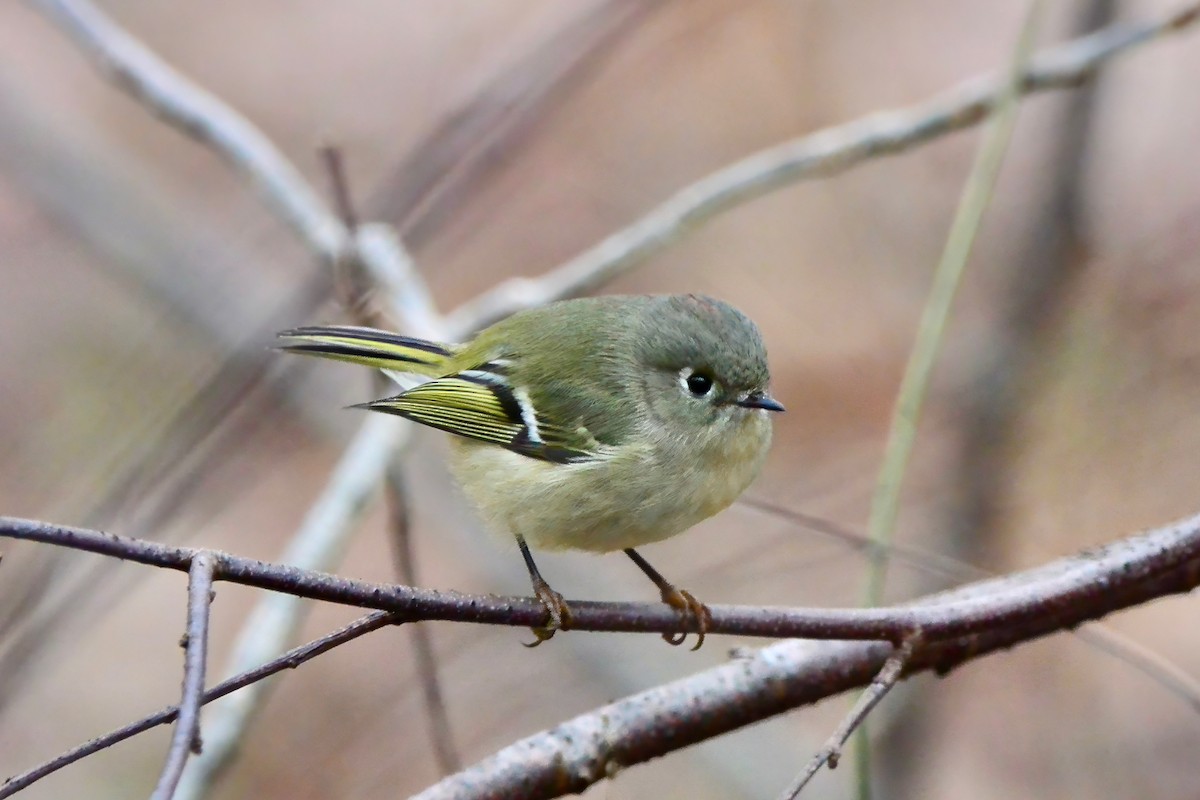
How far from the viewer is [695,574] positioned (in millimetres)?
4184

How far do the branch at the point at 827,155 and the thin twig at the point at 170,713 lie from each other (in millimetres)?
1895

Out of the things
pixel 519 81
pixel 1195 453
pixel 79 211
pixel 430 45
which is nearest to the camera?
pixel 519 81

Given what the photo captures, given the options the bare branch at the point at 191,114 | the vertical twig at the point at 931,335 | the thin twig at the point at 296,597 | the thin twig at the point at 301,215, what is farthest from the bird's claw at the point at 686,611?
the bare branch at the point at 191,114

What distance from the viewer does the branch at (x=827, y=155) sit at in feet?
9.21

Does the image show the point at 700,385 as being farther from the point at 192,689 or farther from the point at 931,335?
the point at 192,689

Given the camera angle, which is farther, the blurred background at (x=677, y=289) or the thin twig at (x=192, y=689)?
the blurred background at (x=677, y=289)

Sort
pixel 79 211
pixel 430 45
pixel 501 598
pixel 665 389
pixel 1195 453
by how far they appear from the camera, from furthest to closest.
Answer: pixel 430 45 < pixel 79 211 < pixel 1195 453 < pixel 665 389 < pixel 501 598

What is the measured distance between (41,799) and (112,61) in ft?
8.96

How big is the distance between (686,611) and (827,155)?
1.50 meters

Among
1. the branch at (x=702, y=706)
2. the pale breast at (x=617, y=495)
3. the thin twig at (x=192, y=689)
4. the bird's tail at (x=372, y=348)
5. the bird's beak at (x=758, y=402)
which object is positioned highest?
the bird's tail at (x=372, y=348)

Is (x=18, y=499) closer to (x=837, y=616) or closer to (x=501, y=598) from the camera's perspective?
(x=501, y=598)

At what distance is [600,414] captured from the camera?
7.09ft

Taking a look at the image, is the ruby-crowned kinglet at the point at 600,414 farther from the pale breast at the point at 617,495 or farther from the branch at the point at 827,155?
the branch at the point at 827,155

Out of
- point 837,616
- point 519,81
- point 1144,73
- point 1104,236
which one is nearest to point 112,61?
point 519,81
